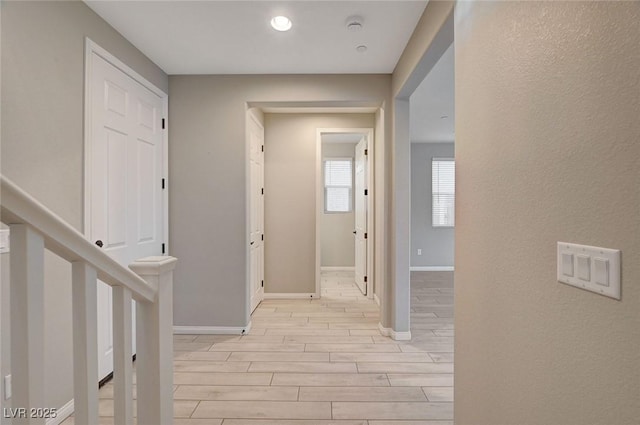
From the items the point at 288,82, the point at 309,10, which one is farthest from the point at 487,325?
the point at 288,82

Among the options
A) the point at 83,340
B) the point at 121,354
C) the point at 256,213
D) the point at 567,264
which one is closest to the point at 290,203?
the point at 256,213

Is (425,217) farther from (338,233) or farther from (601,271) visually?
(601,271)

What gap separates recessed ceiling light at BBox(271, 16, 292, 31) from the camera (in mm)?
2268

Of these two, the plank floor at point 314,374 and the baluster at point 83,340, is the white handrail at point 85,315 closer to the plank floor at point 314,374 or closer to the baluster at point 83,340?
the baluster at point 83,340

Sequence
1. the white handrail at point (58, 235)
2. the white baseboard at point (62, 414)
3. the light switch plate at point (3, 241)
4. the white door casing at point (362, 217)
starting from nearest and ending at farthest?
the white handrail at point (58, 235)
the light switch plate at point (3, 241)
the white baseboard at point (62, 414)
the white door casing at point (362, 217)

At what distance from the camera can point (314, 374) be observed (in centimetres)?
244

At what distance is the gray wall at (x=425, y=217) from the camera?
6.68 meters

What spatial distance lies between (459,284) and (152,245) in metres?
2.60

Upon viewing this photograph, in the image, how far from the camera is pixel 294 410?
2.02 meters

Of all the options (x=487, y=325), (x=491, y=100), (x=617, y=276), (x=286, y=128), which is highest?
(x=286, y=128)

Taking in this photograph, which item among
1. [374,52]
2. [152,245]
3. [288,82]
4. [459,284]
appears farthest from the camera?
[288,82]

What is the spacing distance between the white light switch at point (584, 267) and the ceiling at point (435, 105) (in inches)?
85.9

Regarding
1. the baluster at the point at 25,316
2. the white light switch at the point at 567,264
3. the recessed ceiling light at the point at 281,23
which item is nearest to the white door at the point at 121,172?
the recessed ceiling light at the point at 281,23

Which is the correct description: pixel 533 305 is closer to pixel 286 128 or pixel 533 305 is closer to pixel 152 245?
pixel 152 245
